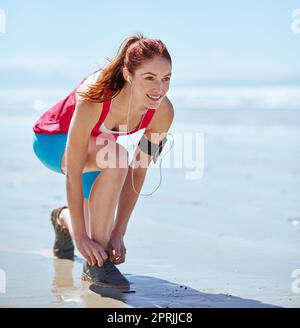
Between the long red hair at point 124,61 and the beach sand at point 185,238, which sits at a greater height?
the long red hair at point 124,61

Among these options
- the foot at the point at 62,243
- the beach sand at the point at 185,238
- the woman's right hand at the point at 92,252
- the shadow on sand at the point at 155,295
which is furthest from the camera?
the foot at the point at 62,243

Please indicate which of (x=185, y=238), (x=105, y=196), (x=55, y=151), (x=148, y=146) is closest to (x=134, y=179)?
(x=148, y=146)

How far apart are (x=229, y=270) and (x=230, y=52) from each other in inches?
716

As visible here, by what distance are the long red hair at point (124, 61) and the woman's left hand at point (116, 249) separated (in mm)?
737

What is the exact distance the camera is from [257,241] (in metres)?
4.25

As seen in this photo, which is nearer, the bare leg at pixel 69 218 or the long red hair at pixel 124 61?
the long red hair at pixel 124 61

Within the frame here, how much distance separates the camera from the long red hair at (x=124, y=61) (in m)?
3.24

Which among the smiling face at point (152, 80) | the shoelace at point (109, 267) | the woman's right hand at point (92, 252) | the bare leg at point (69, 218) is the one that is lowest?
the shoelace at point (109, 267)

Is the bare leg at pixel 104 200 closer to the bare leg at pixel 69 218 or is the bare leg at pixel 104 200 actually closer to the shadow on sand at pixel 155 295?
the bare leg at pixel 69 218

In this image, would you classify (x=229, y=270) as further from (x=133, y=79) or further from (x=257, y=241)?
(x=133, y=79)

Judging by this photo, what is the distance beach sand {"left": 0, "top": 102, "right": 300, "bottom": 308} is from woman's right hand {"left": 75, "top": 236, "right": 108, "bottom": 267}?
0.12 metres

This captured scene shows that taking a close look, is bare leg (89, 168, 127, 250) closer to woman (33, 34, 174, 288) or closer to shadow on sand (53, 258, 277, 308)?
woman (33, 34, 174, 288)

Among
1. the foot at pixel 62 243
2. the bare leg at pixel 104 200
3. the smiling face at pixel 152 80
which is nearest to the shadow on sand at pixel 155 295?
the bare leg at pixel 104 200

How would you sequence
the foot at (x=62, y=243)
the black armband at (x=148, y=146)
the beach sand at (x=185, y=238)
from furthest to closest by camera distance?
the foot at (x=62, y=243) < the black armband at (x=148, y=146) < the beach sand at (x=185, y=238)
